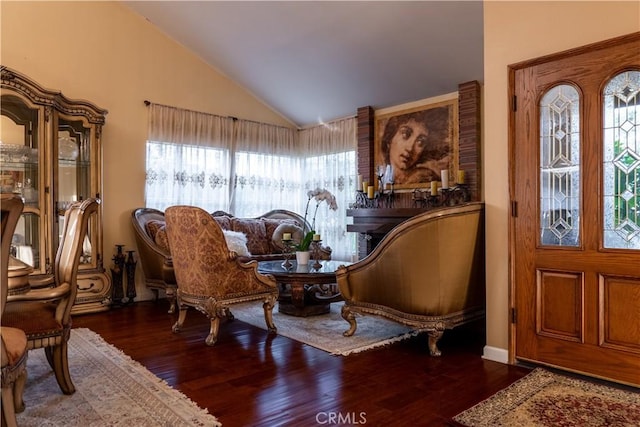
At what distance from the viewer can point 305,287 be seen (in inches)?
159

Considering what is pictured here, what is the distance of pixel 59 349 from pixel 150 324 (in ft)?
5.39

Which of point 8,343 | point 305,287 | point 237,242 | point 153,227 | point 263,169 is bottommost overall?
point 305,287

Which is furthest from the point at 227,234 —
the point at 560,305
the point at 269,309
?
the point at 560,305

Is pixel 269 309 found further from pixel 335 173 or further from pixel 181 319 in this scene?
pixel 335 173

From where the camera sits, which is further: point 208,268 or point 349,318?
point 349,318

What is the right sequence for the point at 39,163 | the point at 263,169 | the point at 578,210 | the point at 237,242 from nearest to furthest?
the point at 578,210 → the point at 39,163 → the point at 237,242 → the point at 263,169

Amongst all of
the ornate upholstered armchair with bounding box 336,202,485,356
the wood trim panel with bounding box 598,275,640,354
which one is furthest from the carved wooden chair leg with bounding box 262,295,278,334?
the wood trim panel with bounding box 598,275,640,354

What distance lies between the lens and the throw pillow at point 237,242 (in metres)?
4.79

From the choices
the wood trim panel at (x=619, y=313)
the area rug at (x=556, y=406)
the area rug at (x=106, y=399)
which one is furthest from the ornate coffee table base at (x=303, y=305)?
the wood trim panel at (x=619, y=313)

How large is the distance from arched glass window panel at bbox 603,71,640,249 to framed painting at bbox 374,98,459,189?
2476mm

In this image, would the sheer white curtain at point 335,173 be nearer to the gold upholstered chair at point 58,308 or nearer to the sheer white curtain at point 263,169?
the sheer white curtain at point 263,169

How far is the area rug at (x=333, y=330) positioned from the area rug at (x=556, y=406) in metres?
1.00

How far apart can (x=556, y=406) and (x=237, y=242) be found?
3.57 metres

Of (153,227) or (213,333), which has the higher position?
(153,227)
